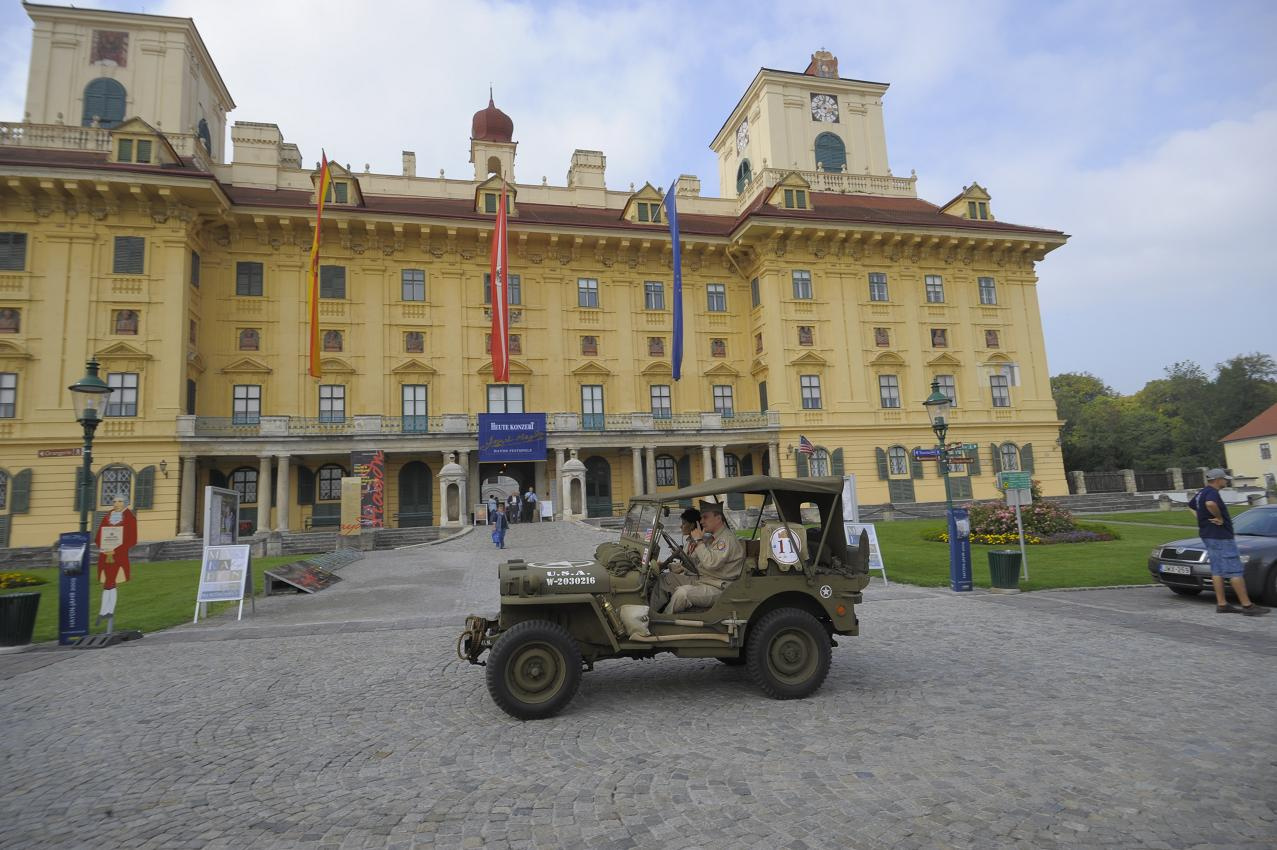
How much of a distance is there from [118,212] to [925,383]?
39.7 m

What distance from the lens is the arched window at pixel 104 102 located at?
3275 cm

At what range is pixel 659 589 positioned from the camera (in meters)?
6.06

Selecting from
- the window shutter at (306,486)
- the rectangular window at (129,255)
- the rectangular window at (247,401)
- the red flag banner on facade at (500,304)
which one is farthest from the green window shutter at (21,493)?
the red flag banner on facade at (500,304)

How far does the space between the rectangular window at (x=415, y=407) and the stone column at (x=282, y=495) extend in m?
5.62

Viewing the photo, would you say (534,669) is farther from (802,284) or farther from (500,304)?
(802,284)

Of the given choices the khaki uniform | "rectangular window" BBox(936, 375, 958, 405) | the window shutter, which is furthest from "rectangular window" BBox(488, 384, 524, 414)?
the khaki uniform

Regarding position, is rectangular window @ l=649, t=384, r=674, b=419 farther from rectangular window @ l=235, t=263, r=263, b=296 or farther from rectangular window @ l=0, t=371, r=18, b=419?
rectangular window @ l=0, t=371, r=18, b=419

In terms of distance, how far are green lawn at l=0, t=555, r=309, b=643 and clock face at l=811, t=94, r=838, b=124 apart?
39.8 meters

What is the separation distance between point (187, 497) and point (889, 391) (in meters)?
34.1

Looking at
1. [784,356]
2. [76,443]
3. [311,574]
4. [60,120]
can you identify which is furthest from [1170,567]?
[60,120]

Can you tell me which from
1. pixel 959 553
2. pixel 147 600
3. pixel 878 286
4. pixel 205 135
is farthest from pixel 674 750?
pixel 205 135

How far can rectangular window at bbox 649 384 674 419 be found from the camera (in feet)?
114

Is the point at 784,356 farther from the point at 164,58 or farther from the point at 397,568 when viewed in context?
the point at 164,58

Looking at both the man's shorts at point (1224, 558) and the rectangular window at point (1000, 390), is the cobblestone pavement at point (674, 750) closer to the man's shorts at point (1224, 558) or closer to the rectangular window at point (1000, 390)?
the man's shorts at point (1224, 558)
